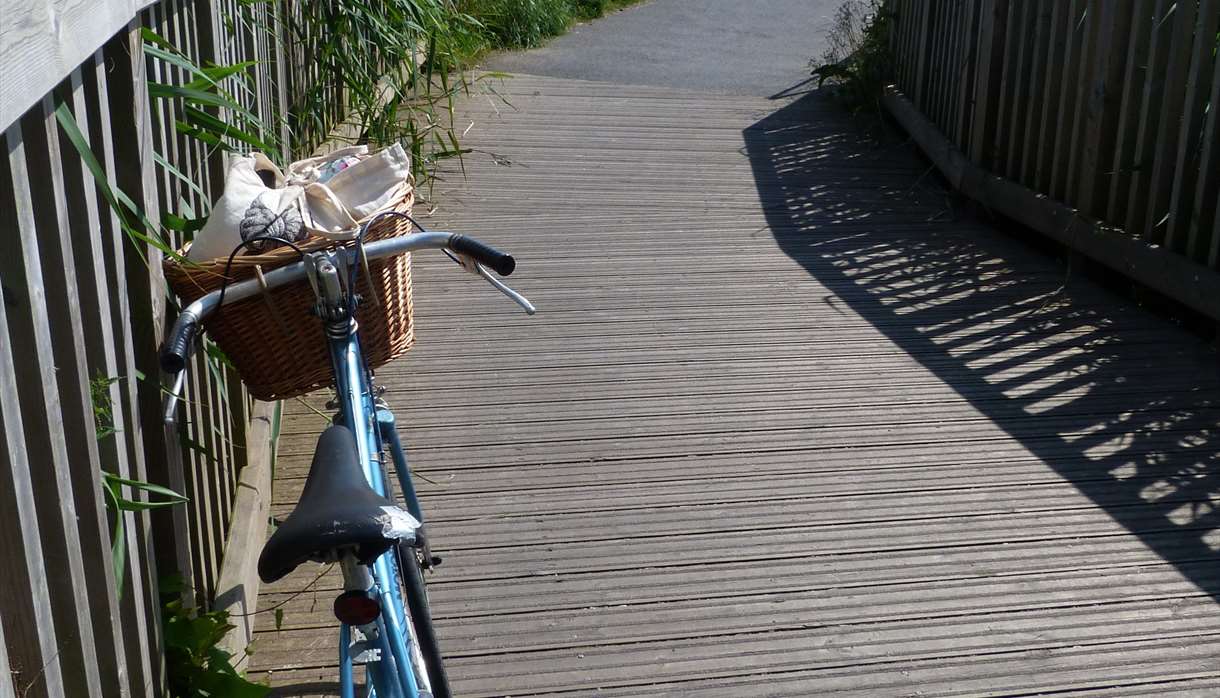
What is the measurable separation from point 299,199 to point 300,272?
0.28 m

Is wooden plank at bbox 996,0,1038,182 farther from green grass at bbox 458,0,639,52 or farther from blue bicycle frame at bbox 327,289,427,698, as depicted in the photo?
blue bicycle frame at bbox 327,289,427,698

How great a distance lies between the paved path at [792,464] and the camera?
10.9 ft

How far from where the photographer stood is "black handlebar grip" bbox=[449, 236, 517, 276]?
2.67 metres

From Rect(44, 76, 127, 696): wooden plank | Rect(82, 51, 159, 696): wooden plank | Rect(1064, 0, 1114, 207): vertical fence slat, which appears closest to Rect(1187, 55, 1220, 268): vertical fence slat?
Rect(1064, 0, 1114, 207): vertical fence slat

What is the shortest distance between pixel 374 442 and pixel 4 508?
99cm

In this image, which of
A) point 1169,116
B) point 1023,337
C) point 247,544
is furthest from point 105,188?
point 1169,116

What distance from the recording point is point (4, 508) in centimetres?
180

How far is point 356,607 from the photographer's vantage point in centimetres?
192

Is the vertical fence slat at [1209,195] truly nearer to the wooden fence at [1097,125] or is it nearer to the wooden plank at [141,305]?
the wooden fence at [1097,125]

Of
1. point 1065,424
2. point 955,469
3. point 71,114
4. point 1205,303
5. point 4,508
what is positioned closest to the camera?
point 4,508

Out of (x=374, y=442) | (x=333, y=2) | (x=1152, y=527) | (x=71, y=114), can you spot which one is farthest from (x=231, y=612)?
(x=333, y=2)

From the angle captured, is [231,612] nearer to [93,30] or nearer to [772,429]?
[93,30]

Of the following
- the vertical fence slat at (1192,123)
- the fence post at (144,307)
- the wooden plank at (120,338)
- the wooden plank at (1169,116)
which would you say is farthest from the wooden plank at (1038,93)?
the wooden plank at (120,338)

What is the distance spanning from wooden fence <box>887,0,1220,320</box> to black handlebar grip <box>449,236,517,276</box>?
11.3 ft
